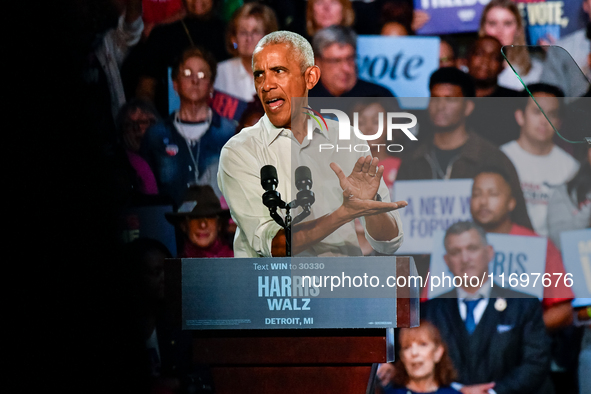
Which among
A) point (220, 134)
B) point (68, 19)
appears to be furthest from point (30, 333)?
point (68, 19)

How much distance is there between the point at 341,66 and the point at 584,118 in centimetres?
123

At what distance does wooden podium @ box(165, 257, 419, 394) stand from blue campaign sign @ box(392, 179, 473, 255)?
132 centimetres

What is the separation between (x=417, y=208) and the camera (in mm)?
2990

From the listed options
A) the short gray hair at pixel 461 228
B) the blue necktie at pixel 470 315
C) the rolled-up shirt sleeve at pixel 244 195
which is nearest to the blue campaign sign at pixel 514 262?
the short gray hair at pixel 461 228

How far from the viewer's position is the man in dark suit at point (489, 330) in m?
2.98

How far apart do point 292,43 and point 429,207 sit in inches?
42.5

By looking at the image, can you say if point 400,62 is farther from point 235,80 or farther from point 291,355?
point 291,355

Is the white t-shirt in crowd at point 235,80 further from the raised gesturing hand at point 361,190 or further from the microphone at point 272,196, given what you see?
the microphone at point 272,196

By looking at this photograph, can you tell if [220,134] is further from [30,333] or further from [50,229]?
[30,333]

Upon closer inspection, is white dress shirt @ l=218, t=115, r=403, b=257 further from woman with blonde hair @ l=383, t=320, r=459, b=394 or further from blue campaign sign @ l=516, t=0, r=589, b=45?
blue campaign sign @ l=516, t=0, r=589, b=45

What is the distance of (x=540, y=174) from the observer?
302cm

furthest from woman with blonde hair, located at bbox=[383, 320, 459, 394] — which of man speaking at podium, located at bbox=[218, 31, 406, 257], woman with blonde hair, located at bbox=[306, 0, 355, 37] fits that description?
woman with blonde hair, located at bbox=[306, 0, 355, 37]

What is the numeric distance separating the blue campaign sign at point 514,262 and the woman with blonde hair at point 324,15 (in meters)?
1.21

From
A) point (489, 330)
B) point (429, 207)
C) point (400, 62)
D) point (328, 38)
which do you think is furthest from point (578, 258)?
point (328, 38)
